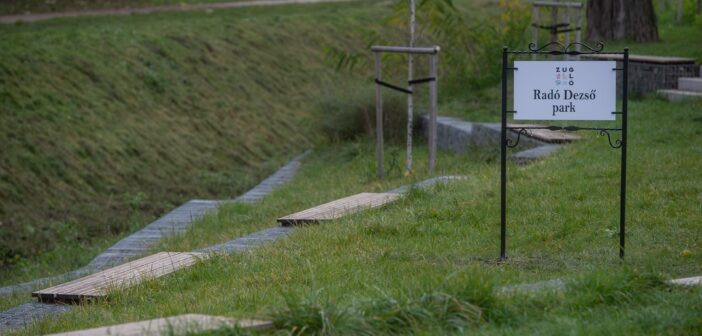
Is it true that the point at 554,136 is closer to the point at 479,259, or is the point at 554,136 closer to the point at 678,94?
the point at 678,94

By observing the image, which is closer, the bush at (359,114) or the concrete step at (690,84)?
the concrete step at (690,84)

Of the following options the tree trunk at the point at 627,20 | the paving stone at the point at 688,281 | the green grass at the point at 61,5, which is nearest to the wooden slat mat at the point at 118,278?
the paving stone at the point at 688,281

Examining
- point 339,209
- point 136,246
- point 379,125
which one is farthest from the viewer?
point 379,125

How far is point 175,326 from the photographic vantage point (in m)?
5.23

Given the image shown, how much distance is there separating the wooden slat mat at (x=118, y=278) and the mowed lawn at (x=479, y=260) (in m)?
0.24

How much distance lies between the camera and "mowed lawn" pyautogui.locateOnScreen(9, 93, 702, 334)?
5402 millimetres

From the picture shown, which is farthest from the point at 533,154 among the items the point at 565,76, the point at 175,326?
the point at 175,326

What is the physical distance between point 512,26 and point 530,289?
14764 millimetres

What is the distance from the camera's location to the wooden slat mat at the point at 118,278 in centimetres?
719

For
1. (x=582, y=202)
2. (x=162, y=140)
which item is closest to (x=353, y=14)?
(x=162, y=140)

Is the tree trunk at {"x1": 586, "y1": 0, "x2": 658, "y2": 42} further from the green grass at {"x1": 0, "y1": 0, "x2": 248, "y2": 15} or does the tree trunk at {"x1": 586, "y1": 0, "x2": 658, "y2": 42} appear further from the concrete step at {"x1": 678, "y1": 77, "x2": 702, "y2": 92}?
the green grass at {"x1": 0, "y1": 0, "x2": 248, "y2": 15}

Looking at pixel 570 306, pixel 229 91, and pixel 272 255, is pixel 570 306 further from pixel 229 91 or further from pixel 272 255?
pixel 229 91

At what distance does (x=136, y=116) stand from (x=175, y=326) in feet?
45.1

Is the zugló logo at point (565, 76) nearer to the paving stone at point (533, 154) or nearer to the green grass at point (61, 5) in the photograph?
the paving stone at point (533, 154)
